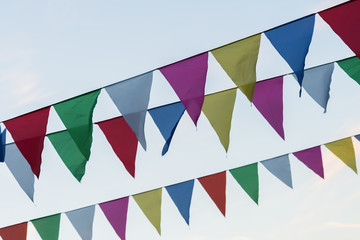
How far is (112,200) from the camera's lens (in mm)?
7641

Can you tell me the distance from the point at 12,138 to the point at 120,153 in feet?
3.64

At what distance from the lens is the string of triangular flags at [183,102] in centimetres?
620

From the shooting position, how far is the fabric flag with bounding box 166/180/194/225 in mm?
7645

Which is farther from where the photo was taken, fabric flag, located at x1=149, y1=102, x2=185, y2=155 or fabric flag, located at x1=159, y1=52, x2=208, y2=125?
fabric flag, located at x1=149, y1=102, x2=185, y2=155

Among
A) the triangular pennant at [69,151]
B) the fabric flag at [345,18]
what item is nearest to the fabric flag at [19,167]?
the triangular pennant at [69,151]

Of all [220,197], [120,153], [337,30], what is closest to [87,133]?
[120,153]

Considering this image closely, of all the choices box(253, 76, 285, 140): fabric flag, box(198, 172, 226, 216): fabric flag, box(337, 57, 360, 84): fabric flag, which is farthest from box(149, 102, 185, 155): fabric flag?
box(337, 57, 360, 84): fabric flag

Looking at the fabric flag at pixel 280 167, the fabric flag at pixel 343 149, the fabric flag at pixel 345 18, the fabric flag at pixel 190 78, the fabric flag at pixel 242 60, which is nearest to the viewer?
the fabric flag at pixel 345 18

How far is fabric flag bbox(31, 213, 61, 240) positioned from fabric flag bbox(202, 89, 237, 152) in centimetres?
219

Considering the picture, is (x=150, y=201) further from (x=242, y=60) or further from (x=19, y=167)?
(x=242, y=60)

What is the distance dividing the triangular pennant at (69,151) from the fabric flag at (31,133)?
170 mm

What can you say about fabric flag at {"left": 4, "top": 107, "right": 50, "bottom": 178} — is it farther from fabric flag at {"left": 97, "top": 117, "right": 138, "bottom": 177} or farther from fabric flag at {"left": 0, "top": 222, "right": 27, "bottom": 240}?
fabric flag at {"left": 0, "top": 222, "right": 27, "bottom": 240}

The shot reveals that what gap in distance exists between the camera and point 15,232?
752 cm

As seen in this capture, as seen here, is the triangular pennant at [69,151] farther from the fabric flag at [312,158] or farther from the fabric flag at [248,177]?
the fabric flag at [312,158]
